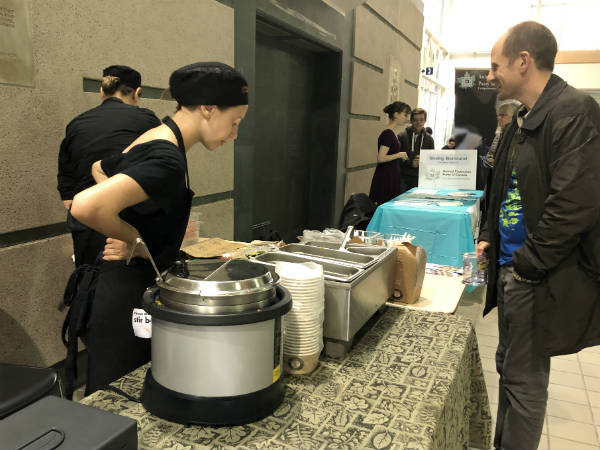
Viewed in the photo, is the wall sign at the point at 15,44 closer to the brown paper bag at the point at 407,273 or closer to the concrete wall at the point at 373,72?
the brown paper bag at the point at 407,273

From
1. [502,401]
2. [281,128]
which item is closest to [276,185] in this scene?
[281,128]

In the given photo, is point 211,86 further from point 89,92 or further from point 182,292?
point 89,92

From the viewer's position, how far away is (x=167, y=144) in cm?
114

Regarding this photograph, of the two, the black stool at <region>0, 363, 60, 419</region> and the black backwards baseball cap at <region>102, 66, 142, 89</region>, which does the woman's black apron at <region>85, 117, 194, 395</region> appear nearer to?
the black stool at <region>0, 363, 60, 419</region>

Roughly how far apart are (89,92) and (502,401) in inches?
88.6

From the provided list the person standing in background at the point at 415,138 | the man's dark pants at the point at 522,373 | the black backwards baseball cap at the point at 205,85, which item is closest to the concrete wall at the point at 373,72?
the person standing in background at the point at 415,138

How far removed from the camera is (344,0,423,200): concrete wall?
17.7 feet

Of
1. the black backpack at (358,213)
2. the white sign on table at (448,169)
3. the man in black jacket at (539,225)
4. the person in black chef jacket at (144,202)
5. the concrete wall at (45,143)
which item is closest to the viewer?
the person in black chef jacket at (144,202)

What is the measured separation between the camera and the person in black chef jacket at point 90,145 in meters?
1.86

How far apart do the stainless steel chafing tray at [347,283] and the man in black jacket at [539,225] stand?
585 millimetres

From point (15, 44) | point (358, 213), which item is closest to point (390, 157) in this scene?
point (358, 213)

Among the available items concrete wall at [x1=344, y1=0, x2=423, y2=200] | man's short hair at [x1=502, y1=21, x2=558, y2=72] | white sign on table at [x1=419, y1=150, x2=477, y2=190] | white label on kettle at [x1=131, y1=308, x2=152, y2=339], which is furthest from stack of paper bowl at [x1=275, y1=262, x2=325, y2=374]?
concrete wall at [x1=344, y1=0, x2=423, y2=200]

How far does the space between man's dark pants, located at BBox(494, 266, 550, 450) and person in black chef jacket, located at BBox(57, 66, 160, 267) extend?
1642mm

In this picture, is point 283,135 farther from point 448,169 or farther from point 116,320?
point 116,320
